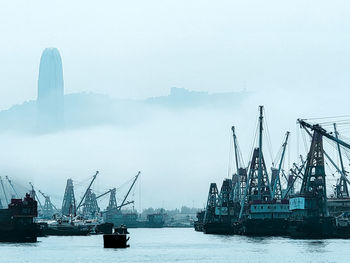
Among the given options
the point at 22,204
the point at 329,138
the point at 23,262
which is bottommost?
the point at 23,262

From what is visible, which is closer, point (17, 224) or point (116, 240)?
point (116, 240)

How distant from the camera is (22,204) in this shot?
196750 mm

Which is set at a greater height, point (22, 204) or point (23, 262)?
point (22, 204)

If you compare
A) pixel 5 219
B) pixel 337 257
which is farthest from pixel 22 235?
pixel 337 257

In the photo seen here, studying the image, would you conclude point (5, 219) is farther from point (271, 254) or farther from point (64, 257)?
point (271, 254)

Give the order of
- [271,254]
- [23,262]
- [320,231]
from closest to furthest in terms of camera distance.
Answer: [23,262] → [271,254] → [320,231]

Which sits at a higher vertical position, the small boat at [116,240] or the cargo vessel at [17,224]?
the cargo vessel at [17,224]

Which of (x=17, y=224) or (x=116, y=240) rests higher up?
(x=17, y=224)

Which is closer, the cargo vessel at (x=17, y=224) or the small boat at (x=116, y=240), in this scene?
the small boat at (x=116, y=240)

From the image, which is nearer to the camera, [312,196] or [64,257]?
[64,257]

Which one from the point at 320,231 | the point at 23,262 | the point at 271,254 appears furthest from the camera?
the point at 320,231

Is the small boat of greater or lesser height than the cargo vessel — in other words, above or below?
below

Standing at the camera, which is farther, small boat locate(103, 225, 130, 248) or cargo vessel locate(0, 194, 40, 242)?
cargo vessel locate(0, 194, 40, 242)

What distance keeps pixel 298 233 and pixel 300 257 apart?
223 feet
